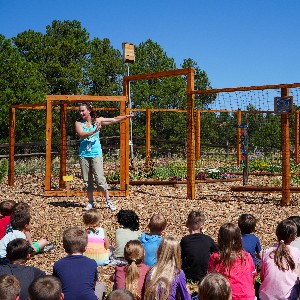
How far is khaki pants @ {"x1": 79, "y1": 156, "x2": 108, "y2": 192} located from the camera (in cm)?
862

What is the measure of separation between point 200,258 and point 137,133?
26.1 meters

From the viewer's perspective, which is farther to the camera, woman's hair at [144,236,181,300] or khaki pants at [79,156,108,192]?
khaki pants at [79,156,108,192]

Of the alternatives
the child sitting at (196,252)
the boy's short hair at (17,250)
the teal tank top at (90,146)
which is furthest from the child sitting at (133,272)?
the teal tank top at (90,146)

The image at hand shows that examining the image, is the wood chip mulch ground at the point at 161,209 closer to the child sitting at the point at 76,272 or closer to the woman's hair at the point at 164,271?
the child sitting at the point at 76,272

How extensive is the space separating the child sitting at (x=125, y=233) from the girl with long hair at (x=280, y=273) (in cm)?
161

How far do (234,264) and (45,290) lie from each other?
162 cm

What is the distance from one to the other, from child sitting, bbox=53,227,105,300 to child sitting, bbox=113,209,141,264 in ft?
4.13

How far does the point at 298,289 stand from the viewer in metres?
4.02

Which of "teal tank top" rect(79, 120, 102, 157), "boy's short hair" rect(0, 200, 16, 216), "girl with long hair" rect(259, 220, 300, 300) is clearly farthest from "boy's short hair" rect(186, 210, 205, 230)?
"teal tank top" rect(79, 120, 102, 157)

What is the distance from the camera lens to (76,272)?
390cm

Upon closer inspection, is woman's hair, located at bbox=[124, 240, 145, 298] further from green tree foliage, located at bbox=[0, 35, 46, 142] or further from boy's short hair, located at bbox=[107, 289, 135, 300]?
green tree foliage, located at bbox=[0, 35, 46, 142]

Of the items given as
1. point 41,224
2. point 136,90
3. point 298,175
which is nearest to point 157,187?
point 298,175

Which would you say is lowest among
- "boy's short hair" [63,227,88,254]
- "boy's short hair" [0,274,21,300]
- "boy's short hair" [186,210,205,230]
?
"boy's short hair" [0,274,21,300]

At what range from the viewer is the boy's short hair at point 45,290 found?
2.86 metres
